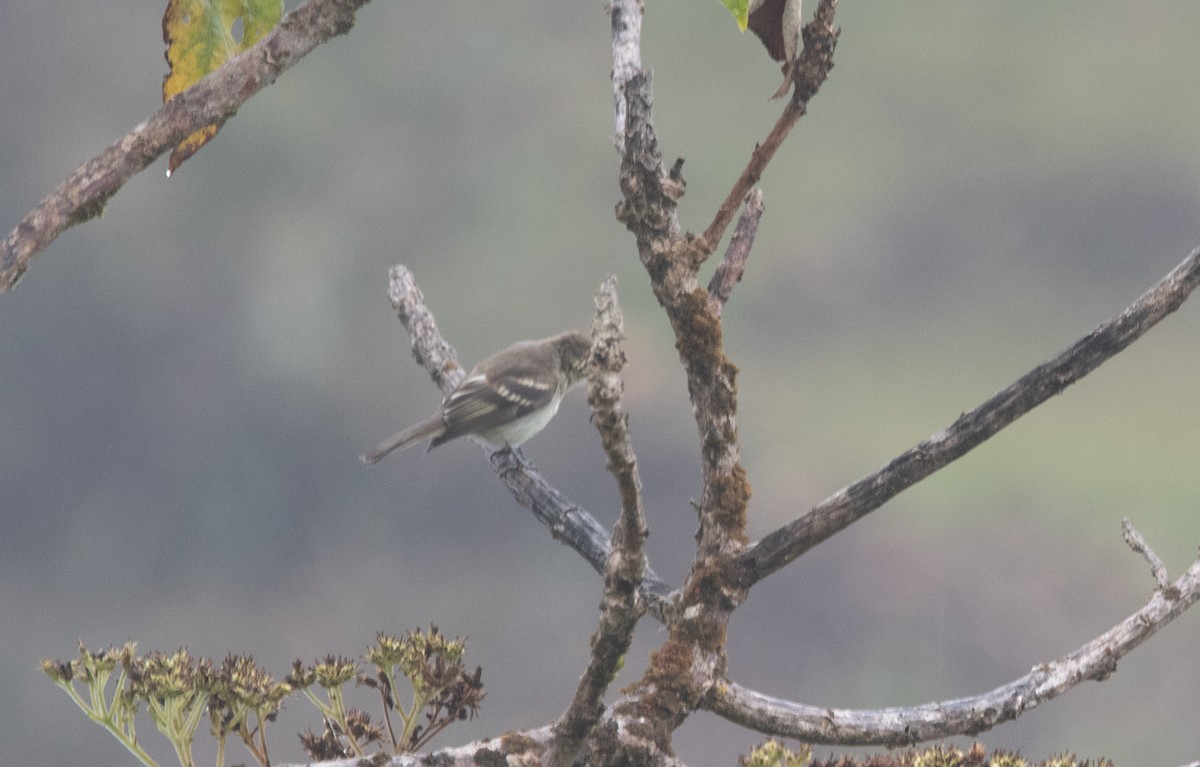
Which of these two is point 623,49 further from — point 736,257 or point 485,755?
point 485,755

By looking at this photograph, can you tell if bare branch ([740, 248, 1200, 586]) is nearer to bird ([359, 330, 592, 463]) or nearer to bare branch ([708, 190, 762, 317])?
bare branch ([708, 190, 762, 317])

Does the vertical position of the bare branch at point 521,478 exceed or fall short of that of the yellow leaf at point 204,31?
it exceeds it

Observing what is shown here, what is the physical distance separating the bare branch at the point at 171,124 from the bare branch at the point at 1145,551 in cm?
201

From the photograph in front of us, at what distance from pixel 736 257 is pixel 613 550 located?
41.6 inches

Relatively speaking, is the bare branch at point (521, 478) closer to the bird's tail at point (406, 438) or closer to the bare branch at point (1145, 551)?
the bird's tail at point (406, 438)

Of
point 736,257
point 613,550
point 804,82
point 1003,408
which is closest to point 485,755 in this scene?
point 613,550

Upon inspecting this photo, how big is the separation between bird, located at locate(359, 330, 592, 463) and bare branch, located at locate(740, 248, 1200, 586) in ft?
→ 7.93

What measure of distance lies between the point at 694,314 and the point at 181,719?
3.80ft

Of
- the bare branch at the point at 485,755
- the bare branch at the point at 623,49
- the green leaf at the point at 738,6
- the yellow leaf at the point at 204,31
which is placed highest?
the bare branch at the point at 623,49

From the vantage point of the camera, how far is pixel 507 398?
5.18 m

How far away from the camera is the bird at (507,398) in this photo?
488 centimetres

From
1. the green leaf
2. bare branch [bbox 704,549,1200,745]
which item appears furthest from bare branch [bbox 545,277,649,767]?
bare branch [bbox 704,549,1200,745]

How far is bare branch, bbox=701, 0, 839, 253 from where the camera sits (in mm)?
2129

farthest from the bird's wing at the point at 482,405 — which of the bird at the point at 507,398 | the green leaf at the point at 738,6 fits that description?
the green leaf at the point at 738,6
